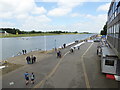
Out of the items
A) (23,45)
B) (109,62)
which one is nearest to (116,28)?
(109,62)

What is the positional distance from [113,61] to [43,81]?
8.03 m

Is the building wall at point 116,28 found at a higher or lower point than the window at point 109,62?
higher

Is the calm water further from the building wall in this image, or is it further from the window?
the window

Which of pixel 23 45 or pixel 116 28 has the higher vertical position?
pixel 116 28

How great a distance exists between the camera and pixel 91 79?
10.8 metres

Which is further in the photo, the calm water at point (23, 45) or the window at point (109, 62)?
the calm water at point (23, 45)

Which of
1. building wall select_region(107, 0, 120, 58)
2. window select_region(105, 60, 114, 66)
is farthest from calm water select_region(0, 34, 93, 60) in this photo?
window select_region(105, 60, 114, 66)

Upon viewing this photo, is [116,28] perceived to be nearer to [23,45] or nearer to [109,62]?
[109,62]

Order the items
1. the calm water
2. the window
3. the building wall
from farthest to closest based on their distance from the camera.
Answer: the calm water < the window < the building wall

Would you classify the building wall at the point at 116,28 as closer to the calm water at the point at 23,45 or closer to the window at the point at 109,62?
the window at the point at 109,62

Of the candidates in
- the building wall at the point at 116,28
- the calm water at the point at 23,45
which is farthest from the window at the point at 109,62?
the calm water at the point at 23,45

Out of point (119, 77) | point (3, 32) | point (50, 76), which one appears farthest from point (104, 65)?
point (3, 32)

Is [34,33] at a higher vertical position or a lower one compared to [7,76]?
higher

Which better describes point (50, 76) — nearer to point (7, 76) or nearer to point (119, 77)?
point (7, 76)
